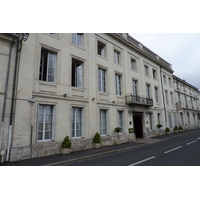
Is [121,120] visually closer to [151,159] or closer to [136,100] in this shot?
[136,100]

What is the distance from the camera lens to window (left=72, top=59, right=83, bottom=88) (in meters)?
10.7

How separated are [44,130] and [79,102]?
10.2 feet

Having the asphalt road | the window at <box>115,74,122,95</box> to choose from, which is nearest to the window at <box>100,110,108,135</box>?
the window at <box>115,74,122,95</box>

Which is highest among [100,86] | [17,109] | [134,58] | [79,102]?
[134,58]

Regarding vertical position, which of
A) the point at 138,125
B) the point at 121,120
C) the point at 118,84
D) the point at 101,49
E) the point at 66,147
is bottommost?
the point at 66,147

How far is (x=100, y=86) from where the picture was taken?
1219 cm

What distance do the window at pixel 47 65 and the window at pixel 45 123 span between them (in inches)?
79.0

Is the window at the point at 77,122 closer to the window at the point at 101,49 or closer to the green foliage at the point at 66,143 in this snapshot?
the green foliage at the point at 66,143

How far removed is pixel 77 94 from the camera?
10133mm

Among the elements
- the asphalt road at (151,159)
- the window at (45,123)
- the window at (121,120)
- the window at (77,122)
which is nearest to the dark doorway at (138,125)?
the window at (121,120)

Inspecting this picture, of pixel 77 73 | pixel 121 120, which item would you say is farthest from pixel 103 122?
pixel 77 73

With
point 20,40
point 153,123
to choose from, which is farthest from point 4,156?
point 153,123

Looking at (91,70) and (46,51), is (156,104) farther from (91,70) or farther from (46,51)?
(46,51)

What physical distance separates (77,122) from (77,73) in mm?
3962
